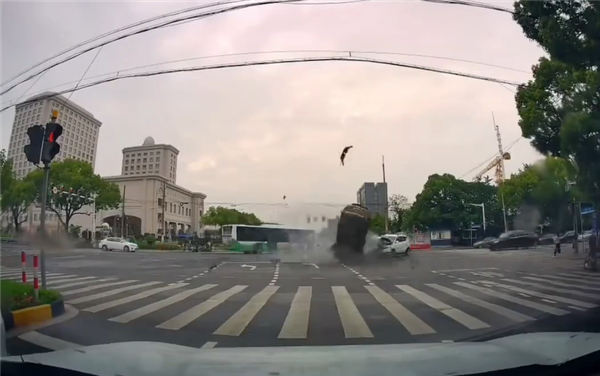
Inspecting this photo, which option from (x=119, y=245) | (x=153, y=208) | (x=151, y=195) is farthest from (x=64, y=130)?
(x=119, y=245)

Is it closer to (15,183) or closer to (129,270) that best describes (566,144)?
(129,270)

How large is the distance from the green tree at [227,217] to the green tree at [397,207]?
69.7 inches

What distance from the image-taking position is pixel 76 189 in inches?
201

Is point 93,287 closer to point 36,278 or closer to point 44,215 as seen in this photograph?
point 36,278

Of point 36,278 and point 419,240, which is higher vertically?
point 419,240

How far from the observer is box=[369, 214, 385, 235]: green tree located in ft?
20.1

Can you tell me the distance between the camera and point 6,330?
12.6 ft

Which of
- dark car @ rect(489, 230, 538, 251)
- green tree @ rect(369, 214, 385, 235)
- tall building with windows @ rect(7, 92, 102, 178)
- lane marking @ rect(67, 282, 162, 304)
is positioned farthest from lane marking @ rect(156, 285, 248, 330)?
dark car @ rect(489, 230, 538, 251)

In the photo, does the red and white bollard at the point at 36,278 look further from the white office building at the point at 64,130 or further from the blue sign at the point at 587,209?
the blue sign at the point at 587,209

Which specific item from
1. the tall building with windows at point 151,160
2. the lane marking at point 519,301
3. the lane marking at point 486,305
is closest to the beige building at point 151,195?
the tall building with windows at point 151,160

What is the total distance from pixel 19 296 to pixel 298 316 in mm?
2857

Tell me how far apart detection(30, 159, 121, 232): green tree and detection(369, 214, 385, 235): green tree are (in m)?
3.18

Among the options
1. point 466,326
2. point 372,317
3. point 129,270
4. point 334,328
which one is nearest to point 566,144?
point 466,326

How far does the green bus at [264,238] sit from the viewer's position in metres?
6.20
